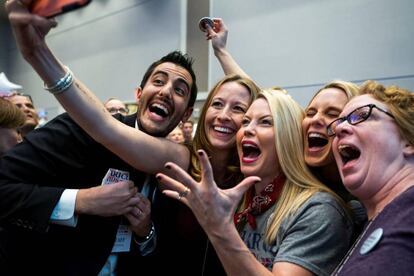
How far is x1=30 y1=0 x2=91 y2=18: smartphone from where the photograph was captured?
92 cm

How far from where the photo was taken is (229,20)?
6258mm

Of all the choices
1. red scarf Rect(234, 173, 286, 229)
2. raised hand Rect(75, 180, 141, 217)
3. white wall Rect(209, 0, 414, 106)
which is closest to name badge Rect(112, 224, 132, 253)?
raised hand Rect(75, 180, 141, 217)

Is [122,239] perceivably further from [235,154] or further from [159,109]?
[235,154]

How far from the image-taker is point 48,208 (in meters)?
1.44

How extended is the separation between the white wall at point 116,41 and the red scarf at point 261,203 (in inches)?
221

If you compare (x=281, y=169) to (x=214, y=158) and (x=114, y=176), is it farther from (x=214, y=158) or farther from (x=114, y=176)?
(x=114, y=176)

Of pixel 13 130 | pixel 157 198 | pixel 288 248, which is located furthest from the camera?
pixel 13 130

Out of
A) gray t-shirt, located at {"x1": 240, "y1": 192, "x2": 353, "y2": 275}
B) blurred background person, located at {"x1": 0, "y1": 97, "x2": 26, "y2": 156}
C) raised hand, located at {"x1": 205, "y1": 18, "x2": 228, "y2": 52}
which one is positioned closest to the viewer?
gray t-shirt, located at {"x1": 240, "y1": 192, "x2": 353, "y2": 275}

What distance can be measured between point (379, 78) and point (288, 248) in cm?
407

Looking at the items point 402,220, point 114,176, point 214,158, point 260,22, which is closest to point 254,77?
point 260,22

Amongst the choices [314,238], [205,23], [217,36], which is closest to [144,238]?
[314,238]

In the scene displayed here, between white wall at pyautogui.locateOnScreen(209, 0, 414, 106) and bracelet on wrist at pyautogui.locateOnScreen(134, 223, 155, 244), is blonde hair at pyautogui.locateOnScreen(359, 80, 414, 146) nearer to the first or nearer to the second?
bracelet on wrist at pyautogui.locateOnScreen(134, 223, 155, 244)

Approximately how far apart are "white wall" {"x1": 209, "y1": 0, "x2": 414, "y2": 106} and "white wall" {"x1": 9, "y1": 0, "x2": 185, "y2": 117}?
120cm

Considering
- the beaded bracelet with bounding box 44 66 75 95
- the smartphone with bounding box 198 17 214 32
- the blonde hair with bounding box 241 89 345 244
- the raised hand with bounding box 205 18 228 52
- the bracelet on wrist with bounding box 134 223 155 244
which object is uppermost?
the smartphone with bounding box 198 17 214 32
